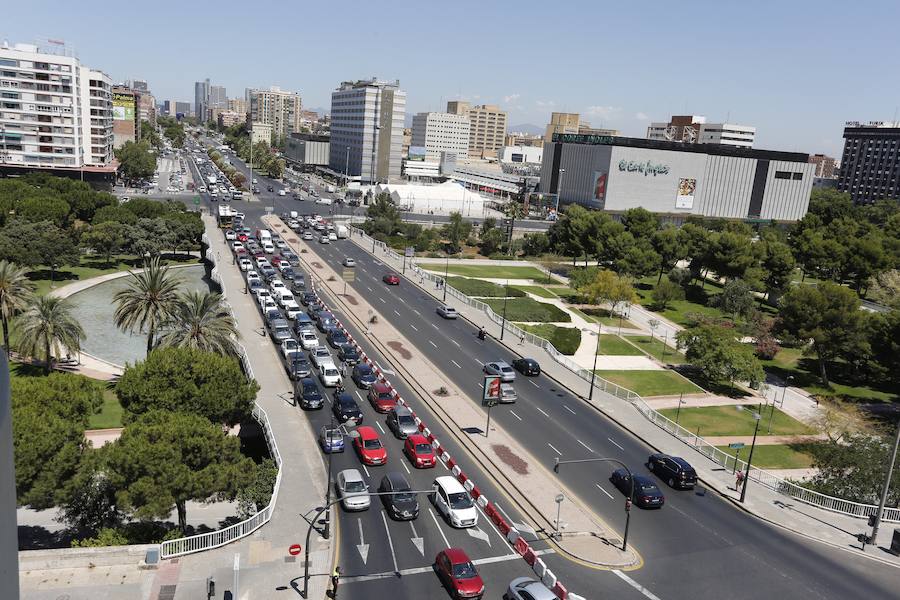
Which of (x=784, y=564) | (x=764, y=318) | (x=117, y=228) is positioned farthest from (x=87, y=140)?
(x=784, y=564)

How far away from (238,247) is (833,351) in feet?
253

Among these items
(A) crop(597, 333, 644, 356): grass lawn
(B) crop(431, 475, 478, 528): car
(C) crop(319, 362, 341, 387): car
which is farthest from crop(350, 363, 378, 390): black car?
(A) crop(597, 333, 644, 356): grass lawn

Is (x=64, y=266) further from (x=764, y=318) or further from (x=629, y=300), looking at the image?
(x=764, y=318)

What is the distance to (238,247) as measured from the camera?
9844cm

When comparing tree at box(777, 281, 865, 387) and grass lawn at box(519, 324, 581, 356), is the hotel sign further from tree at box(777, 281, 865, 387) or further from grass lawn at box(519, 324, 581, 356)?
grass lawn at box(519, 324, 581, 356)

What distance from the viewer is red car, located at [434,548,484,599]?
2691cm

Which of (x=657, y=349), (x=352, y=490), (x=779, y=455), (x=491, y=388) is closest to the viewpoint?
(x=352, y=490)

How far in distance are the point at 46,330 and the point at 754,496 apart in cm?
5155

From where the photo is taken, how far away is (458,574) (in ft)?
89.9

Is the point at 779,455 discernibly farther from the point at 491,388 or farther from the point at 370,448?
the point at 370,448

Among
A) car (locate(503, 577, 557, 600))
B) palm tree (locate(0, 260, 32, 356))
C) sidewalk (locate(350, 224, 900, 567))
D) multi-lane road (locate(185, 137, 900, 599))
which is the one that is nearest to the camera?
car (locate(503, 577, 557, 600))

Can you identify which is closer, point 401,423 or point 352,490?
point 352,490

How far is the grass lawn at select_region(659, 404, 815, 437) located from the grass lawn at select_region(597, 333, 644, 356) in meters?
14.4

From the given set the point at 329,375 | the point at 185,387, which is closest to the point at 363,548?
the point at 185,387
